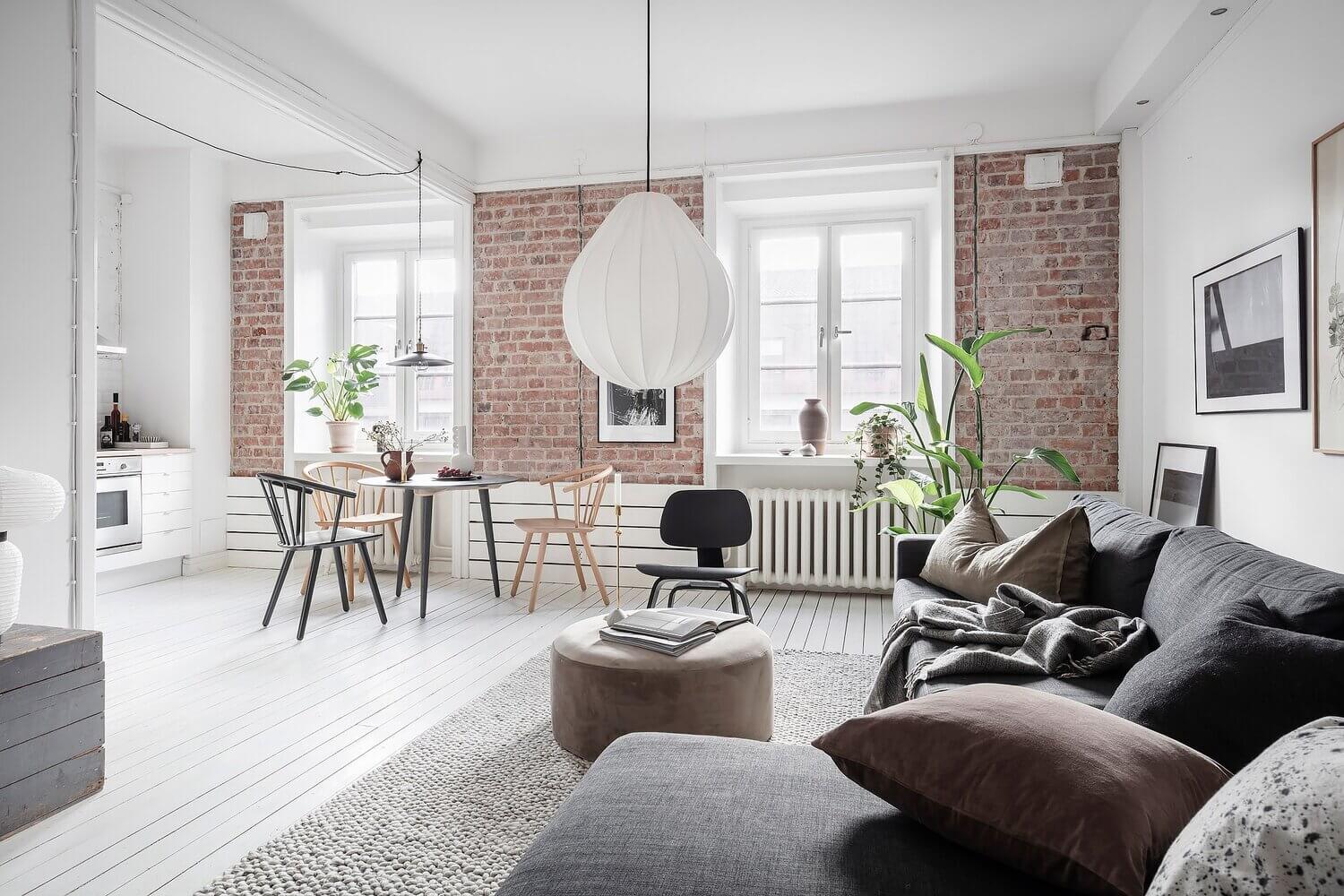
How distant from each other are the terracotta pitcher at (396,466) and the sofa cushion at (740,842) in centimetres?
351

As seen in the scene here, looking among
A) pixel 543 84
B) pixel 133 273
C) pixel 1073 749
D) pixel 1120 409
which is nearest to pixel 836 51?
pixel 543 84

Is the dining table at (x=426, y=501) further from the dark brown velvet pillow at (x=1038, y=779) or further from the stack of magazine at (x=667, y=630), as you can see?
the dark brown velvet pillow at (x=1038, y=779)

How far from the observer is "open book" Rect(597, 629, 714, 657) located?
2.45 metres

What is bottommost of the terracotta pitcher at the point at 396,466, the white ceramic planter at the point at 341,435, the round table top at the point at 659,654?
the round table top at the point at 659,654

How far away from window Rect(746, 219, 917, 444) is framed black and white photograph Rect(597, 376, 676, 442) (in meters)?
0.64

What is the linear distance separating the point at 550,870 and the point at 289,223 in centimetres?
572

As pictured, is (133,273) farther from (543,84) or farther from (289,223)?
(543,84)

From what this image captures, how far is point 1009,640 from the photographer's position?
229 cm

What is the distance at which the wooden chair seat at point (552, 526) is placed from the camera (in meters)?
4.66

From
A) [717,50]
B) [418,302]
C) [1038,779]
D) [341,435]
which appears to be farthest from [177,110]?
[1038,779]

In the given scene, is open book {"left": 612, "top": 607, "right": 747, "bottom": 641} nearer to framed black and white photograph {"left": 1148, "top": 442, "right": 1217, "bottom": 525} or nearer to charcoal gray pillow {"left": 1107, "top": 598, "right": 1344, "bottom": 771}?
charcoal gray pillow {"left": 1107, "top": 598, "right": 1344, "bottom": 771}

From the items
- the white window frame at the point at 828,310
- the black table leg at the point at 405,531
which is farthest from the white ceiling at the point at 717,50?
the black table leg at the point at 405,531

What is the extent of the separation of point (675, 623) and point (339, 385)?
4.28 m

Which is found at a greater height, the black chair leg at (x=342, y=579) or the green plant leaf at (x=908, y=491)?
the green plant leaf at (x=908, y=491)
